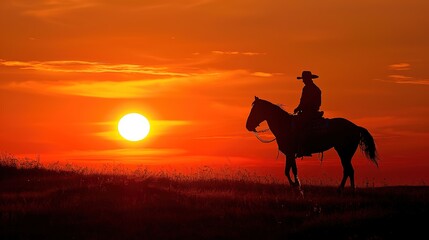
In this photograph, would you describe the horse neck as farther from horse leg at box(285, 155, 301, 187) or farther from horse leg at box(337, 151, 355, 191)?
horse leg at box(337, 151, 355, 191)

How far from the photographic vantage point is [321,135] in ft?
81.1

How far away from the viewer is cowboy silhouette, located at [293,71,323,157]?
2384 cm

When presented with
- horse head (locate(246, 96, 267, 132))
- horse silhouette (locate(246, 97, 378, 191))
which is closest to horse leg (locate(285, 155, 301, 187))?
horse silhouette (locate(246, 97, 378, 191))

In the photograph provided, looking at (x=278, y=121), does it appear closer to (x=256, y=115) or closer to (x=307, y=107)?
(x=256, y=115)

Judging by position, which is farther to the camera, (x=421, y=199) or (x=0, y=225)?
(x=421, y=199)

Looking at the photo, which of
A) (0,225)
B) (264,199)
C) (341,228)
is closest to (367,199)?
(264,199)

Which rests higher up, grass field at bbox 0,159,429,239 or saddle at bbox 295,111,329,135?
saddle at bbox 295,111,329,135

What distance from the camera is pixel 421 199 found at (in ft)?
70.2

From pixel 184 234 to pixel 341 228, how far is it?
3939mm

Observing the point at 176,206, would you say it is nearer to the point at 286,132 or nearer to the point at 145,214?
the point at 145,214

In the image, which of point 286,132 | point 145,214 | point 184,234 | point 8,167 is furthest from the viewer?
point 8,167

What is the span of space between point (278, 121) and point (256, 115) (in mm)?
908

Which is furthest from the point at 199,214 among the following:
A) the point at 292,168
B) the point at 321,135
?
the point at 321,135

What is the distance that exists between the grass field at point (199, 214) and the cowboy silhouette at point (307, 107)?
2287 millimetres
